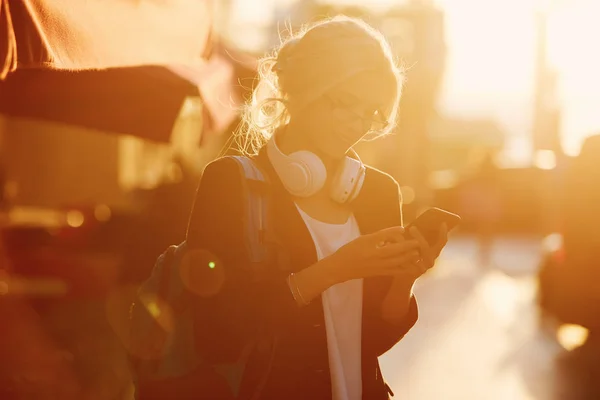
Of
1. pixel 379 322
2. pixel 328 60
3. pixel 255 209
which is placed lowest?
pixel 379 322

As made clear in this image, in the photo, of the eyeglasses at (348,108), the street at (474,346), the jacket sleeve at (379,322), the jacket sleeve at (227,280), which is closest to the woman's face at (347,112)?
the eyeglasses at (348,108)

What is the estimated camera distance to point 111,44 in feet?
12.2

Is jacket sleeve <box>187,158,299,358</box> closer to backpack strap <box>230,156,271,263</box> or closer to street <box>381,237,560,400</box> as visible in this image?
backpack strap <box>230,156,271,263</box>

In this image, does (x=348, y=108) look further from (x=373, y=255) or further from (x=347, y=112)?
(x=373, y=255)

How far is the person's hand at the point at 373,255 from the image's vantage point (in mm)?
2199

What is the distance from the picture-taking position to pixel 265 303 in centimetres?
226

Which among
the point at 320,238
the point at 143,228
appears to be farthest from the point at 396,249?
the point at 143,228

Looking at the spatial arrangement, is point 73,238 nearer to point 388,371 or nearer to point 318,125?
point 388,371

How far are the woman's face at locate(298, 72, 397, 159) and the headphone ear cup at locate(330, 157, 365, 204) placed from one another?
4cm

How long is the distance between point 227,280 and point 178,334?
0.71 feet

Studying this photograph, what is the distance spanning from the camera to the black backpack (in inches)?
87.7

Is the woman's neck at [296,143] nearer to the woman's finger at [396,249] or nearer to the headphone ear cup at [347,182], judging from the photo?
the headphone ear cup at [347,182]

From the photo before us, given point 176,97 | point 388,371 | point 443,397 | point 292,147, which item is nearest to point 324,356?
point 292,147

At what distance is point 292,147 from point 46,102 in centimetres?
266
